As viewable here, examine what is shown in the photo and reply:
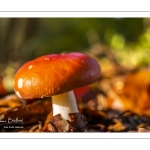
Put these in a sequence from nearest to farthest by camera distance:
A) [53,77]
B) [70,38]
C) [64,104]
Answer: [53,77] → [64,104] → [70,38]

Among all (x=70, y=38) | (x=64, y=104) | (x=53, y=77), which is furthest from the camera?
(x=70, y=38)

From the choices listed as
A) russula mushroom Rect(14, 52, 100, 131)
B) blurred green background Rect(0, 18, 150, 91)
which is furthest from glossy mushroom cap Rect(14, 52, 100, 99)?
blurred green background Rect(0, 18, 150, 91)

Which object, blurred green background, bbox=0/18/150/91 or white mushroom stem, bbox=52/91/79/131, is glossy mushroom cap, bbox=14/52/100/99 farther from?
blurred green background, bbox=0/18/150/91

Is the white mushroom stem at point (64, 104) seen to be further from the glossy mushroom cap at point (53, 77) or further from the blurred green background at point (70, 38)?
the blurred green background at point (70, 38)

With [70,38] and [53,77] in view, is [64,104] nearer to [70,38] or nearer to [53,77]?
[53,77]

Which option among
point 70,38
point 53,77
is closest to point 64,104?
point 53,77

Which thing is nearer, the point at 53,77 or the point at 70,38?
the point at 53,77
